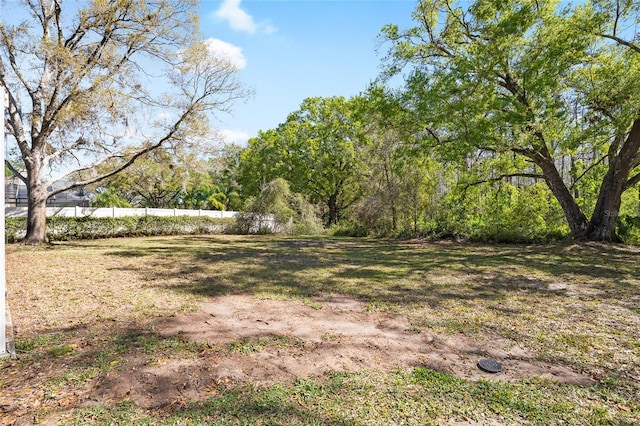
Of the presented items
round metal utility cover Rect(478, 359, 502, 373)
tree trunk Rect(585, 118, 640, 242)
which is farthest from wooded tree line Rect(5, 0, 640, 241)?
round metal utility cover Rect(478, 359, 502, 373)

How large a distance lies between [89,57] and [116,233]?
7.85 metres

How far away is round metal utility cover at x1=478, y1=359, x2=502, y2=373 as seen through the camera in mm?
2664

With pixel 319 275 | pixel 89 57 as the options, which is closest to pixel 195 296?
pixel 319 275

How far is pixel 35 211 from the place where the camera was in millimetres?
10961

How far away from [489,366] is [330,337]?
1.36 m

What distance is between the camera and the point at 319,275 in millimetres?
6520

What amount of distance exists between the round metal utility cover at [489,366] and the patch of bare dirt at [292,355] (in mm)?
43

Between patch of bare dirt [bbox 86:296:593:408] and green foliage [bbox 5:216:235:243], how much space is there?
13043 millimetres

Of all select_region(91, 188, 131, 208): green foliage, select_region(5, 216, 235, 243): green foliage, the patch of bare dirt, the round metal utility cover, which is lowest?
the round metal utility cover

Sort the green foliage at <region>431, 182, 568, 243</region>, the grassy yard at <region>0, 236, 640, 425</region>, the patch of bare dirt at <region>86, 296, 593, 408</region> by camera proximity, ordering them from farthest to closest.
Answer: the green foliage at <region>431, 182, 568, 243</region>, the patch of bare dirt at <region>86, 296, 593, 408</region>, the grassy yard at <region>0, 236, 640, 425</region>

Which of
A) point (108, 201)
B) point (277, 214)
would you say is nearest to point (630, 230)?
point (277, 214)

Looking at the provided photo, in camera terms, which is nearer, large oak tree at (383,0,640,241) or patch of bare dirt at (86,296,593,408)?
patch of bare dirt at (86,296,593,408)

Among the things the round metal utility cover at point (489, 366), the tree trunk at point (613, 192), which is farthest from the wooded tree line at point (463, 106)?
the round metal utility cover at point (489, 366)

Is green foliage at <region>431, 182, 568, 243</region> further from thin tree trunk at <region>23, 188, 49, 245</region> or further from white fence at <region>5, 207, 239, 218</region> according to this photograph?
thin tree trunk at <region>23, 188, 49, 245</region>
